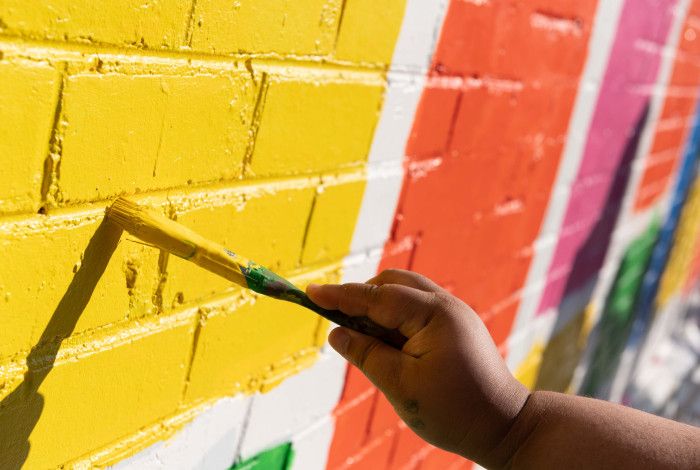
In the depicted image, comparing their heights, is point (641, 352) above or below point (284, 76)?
below

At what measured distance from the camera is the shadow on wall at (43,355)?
89 cm

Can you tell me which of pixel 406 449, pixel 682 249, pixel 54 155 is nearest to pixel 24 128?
pixel 54 155

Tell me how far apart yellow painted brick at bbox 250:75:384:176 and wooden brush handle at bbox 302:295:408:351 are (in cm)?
24

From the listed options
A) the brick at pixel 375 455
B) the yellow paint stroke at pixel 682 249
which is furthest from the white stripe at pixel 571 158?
the yellow paint stroke at pixel 682 249

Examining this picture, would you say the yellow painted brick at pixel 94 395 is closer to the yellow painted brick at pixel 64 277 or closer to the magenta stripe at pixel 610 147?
the yellow painted brick at pixel 64 277

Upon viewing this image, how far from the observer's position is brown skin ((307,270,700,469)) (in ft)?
3.34

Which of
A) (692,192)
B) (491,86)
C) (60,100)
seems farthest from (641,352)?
(60,100)

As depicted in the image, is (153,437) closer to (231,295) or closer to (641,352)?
(231,295)

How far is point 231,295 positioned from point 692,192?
402 cm

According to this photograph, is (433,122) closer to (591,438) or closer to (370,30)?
(370,30)

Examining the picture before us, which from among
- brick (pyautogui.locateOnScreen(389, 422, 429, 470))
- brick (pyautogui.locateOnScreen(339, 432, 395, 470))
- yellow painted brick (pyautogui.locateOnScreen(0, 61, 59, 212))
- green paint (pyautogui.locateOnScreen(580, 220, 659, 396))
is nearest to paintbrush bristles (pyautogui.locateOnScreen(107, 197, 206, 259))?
yellow painted brick (pyautogui.locateOnScreen(0, 61, 59, 212))

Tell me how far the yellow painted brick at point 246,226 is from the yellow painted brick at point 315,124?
4cm

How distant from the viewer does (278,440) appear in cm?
141

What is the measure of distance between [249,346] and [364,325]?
300 millimetres
